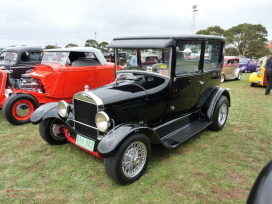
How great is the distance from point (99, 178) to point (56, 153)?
1.09 metres

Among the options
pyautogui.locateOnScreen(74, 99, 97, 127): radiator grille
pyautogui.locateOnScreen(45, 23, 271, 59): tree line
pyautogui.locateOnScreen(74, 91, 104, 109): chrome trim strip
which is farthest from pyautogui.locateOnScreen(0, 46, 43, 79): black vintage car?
pyautogui.locateOnScreen(45, 23, 271, 59): tree line

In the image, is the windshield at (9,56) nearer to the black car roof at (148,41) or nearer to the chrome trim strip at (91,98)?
the black car roof at (148,41)

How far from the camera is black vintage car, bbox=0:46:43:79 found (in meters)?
6.84

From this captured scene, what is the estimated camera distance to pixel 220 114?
14.8ft

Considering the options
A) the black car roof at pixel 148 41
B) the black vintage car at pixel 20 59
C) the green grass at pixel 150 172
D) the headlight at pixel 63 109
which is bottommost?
the green grass at pixel 150 172

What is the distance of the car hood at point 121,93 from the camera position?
2.84 meters

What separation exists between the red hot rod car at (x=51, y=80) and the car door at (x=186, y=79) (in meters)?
3.39

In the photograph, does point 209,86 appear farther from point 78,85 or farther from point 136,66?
point 78,85

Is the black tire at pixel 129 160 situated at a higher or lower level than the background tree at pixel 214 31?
lower

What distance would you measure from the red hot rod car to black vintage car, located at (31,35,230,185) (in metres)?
1.71

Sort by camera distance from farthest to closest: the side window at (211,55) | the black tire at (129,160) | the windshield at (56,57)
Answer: the windshield at (56,57), the side window at (211,55), the black tire at (129,160)

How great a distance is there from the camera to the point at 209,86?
4.39 meters

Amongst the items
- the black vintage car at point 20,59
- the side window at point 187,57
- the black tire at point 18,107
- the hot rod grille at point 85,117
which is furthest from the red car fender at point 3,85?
the side window at point 187,57

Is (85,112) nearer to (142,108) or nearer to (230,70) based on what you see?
(142,108)
